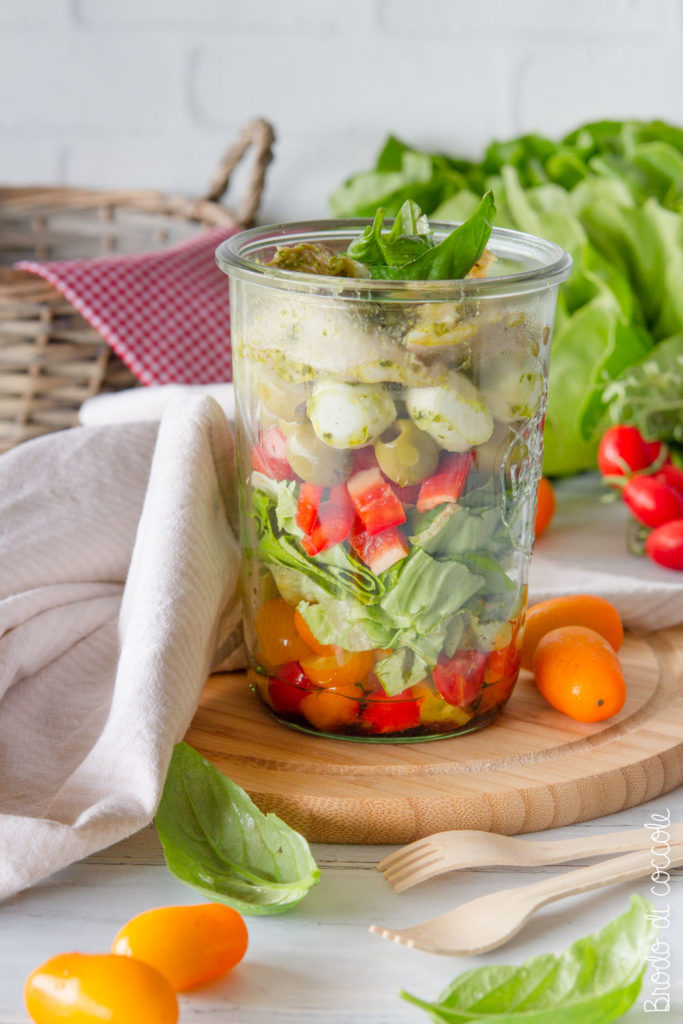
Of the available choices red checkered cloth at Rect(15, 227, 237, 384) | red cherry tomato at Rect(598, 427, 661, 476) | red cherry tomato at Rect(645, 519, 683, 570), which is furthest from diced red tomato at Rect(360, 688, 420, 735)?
red checkered cloth at Rect(15, 227, 237, 384)

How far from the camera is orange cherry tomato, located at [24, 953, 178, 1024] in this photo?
0.44 m

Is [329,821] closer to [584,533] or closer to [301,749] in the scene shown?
[301,749]

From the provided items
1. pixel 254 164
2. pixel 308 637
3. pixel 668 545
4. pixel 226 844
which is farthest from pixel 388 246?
pixel 254 164

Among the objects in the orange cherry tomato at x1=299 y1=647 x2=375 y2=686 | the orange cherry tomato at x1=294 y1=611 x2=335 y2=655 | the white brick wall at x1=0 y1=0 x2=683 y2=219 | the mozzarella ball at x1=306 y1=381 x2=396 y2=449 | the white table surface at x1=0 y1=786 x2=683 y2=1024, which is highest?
the white brick wall at x1=0 y1=0 x2=683 y2=219

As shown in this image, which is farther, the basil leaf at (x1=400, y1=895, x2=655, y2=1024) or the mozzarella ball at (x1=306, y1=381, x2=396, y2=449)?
the mozzarella ball at (x1=306, y1=381, x2=396, y2=449)

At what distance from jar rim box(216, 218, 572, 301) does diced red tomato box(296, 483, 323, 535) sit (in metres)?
0.11

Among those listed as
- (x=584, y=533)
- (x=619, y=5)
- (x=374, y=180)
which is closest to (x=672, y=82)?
(x=619, y=5)

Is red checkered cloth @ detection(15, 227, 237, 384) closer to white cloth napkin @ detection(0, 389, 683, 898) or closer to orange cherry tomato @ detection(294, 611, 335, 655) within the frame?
white cloth napkin @ detection(0, 389, 683, 898)

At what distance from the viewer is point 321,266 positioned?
61 centimetres

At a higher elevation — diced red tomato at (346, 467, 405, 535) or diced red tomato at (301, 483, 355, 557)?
diced red tomato at (346, 467, 405, 535)

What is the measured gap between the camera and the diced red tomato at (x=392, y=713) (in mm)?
653

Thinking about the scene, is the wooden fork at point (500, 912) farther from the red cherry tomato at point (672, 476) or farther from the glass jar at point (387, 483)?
the red cherry tomato at point (672, 476)

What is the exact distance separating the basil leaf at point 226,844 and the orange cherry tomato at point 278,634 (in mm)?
97

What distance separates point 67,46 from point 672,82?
2.74 feet
